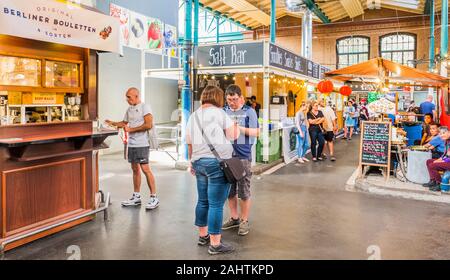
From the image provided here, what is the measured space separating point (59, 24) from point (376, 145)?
552cm

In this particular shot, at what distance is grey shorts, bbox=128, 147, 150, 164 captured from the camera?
514cm

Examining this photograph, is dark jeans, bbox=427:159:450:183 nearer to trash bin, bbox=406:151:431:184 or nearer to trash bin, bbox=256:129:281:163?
trash bin, bbox=406:151:431:184

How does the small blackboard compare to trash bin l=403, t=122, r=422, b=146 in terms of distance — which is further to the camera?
trash bin l=403, t=122, r=422, b=146

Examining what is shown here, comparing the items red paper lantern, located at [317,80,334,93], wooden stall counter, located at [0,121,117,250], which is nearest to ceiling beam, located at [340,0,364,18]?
red paper lantern, located at [317,80,334,93]

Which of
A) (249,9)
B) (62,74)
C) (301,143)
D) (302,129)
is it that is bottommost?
(301,143)

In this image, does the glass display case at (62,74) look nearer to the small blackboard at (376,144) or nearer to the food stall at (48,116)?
the food stall at (48,116)

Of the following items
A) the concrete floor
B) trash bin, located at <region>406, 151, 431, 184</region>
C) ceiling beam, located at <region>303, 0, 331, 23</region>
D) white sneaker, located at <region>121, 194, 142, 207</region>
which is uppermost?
ceiling beam, located at <region>303, 0, 331, 23</region>

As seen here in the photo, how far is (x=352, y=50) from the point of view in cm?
2258

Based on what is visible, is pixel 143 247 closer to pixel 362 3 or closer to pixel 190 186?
pixel 190 186

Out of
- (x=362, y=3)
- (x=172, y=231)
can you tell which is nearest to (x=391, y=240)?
(x=172, y=231)

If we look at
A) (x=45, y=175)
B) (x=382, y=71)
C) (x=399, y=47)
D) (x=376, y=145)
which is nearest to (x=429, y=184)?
(x=376, y=145)

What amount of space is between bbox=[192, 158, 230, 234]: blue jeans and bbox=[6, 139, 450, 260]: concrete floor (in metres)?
0.37

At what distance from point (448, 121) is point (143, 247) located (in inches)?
333

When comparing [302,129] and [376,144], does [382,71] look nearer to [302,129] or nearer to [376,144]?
[376,144]
